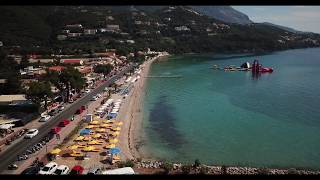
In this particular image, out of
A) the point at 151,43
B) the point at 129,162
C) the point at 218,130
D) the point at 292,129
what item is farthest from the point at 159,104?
the point at 151,43

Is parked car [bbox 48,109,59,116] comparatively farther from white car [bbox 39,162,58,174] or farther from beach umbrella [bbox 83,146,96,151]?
white car [bbox 39,162,58,174]

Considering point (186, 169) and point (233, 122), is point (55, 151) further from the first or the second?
point (233, 122)

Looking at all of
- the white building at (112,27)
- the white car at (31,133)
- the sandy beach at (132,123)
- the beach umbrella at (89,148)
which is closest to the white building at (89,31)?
the white building at (112,27)

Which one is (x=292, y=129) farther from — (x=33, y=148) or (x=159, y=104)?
(x=33, y=148)

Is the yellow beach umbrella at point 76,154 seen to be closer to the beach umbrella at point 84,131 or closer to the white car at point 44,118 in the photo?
the beach umbrella at point 84,131

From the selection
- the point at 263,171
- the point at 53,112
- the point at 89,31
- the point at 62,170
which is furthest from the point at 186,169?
the point at 89,31

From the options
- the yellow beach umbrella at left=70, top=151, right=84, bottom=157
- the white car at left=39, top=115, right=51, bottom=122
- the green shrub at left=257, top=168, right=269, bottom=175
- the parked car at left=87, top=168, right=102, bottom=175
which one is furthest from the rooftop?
the green shrub at left=257, top=168, right=269, bottom=175
